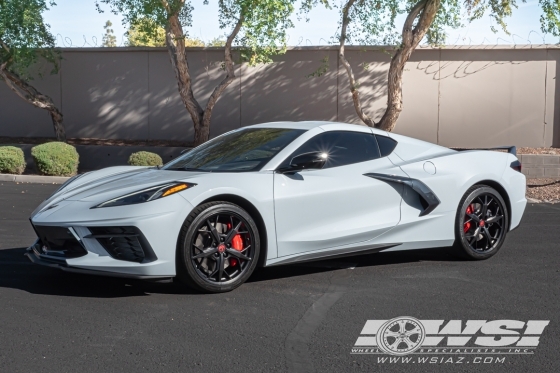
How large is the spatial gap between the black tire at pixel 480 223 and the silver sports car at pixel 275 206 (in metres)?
0.01

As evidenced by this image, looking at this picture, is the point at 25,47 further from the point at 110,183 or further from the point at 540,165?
the point at 110,183

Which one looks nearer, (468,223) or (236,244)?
(236,244)

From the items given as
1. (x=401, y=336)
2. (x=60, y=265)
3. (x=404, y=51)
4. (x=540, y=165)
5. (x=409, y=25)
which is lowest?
(x=540, y=165)

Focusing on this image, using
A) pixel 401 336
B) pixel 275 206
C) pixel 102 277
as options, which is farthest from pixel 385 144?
pixel 102 277

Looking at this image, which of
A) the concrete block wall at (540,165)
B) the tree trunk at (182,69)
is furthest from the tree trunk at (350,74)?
the concrete block wall at (540,165)

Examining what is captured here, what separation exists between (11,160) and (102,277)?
9736 millimetres

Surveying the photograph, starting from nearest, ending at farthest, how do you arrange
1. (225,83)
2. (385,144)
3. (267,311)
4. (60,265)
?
(267,311) < (60,265) < (385,144) < (225,83)

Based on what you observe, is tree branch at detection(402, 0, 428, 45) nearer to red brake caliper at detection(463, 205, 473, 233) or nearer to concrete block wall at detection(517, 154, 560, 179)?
concrete block wall at detection(517, 154, 560, 179)

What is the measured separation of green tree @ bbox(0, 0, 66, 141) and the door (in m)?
12.1

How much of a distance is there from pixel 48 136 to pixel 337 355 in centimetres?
1686

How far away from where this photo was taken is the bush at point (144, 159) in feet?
50.4

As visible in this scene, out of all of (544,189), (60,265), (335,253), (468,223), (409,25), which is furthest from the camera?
(409,25)

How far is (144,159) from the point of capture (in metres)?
15.4

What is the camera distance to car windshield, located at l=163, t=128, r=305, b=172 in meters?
6.53
